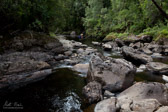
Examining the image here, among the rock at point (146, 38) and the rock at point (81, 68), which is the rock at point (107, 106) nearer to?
the rock at point (81, 68)

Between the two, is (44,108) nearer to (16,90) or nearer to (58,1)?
(16,90)

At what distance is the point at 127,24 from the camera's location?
24719 millimetres

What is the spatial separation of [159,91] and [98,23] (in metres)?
28.0

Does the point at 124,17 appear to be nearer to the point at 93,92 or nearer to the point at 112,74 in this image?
the point at 112,74

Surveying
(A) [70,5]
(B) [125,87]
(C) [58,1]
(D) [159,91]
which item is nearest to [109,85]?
(B) [125,87]

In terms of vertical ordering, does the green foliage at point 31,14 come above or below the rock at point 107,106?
above

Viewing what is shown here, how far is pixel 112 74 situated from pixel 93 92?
1470mm

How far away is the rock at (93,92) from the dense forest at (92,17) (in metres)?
3.50

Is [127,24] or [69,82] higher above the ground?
[127,24]

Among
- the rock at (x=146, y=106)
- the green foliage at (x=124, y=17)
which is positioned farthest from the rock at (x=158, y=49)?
the rock at (x=146, y=106)

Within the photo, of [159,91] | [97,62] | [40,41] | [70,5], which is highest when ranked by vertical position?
[70,5]

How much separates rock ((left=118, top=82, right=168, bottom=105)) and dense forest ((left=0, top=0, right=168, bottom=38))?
3.09 metres

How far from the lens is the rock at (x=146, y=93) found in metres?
4.60

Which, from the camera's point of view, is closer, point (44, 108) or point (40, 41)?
point (44, 108)
